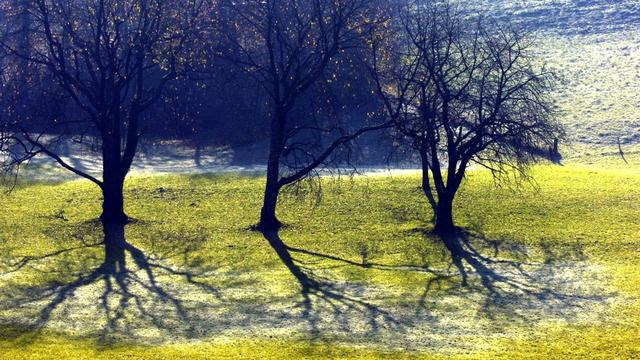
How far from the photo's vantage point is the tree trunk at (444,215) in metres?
31.3

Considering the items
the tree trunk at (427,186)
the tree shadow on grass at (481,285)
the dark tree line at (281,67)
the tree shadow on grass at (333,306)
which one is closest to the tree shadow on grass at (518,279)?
the tree shadow on grass at (481,285)

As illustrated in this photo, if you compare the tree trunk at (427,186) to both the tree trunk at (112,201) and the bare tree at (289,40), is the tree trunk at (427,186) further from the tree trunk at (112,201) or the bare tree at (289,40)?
the tree trunk at (112,201)

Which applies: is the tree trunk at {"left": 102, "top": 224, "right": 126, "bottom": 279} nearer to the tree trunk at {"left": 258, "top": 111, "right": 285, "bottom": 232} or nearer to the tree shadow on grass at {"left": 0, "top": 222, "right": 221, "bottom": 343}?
the tree shadow on grass at {"left": 0, "top": 222, "right": 221, "bottom": 343}

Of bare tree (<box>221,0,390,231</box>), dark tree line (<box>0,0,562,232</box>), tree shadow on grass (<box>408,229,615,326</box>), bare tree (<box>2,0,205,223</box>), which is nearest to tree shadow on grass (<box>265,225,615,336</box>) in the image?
tree shadow on grass (<box>408,229,615,326</box>)

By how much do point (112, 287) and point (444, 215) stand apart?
12788mm

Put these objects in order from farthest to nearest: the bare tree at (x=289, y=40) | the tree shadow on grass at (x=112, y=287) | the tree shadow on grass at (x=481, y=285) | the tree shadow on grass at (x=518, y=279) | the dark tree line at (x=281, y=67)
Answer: the dark tree line at (x=281, y=67)
the bare tree at (x=289, y=40)
the tree shadow on grass at (x=518, y=279)
the tree shadow on grass at (x=481, y=285)
the tree shadow on grass at (x=112, y=287)

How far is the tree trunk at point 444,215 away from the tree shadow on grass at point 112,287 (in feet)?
29.9

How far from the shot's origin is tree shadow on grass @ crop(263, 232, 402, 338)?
70.9ft

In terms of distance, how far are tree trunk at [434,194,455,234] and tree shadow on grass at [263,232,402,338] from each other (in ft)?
16.3

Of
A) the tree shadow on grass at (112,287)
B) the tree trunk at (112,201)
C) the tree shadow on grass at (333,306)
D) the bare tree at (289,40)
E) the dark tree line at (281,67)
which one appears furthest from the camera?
the tree trunk at (112,201)

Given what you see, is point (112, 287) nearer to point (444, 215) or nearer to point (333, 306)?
point (333, 306)

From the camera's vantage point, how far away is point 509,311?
22.8 m

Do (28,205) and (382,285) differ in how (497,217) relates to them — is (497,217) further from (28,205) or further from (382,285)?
(28,205)

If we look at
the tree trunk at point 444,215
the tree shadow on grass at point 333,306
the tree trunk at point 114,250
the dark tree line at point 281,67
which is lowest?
the tree shadow on grass at point 333,306
